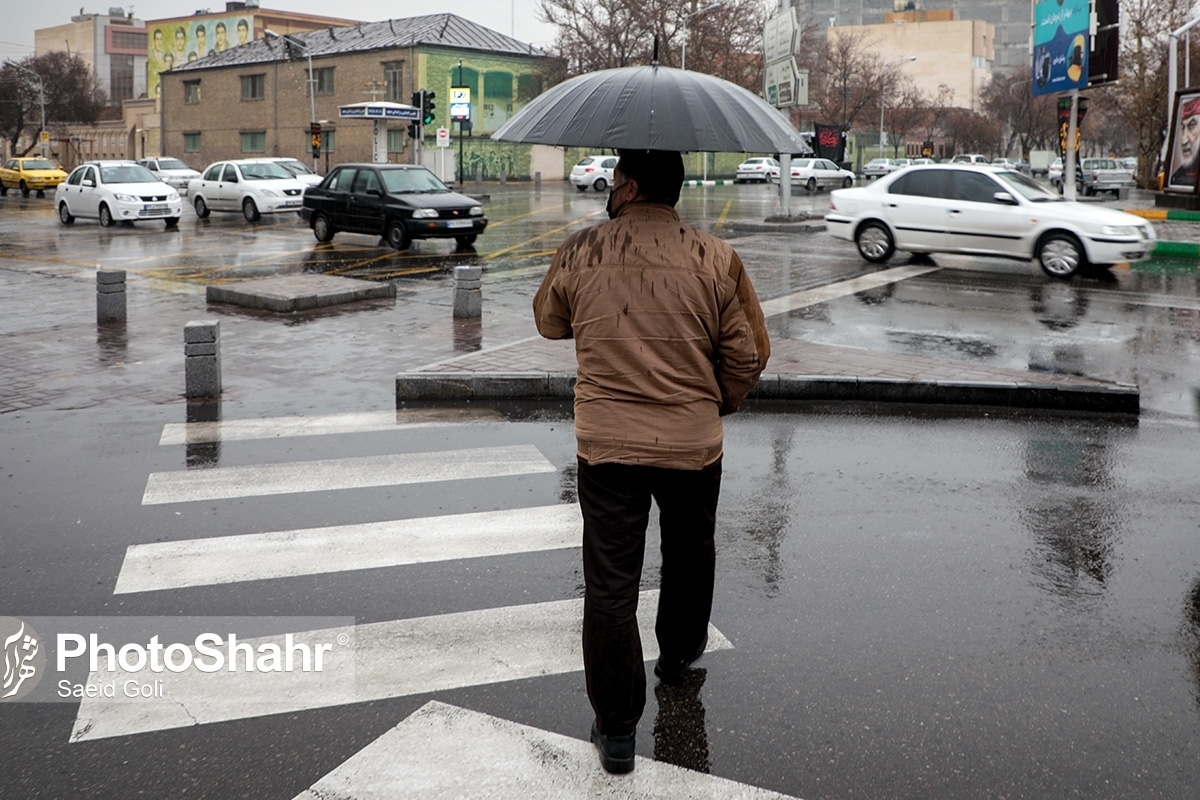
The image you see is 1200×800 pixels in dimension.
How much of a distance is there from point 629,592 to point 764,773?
0.67m

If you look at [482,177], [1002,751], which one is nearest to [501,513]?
[1002,751]

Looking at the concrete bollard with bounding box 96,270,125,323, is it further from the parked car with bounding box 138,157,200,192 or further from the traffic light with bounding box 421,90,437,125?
the parked car with bounding box 138,157,200,192

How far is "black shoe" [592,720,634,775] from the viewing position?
344 centimetres

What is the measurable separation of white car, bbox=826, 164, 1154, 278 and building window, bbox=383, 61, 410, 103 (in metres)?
49.0

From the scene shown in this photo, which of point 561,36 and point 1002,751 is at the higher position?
point 561,36

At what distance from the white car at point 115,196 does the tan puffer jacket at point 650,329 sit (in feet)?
88.9

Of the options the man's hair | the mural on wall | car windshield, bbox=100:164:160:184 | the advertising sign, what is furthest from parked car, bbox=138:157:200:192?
the mural on wall

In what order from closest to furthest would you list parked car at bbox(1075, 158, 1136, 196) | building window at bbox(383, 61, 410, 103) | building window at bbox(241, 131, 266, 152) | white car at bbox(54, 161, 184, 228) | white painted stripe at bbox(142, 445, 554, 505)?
white painted stripe at bbox(142, 445, 554, 505)
white car at bbox(54, 161, 184, 228)
parked car at bbox(1075, 158, 1136, 196)
building window at bbox(383, 61, 410, 103)
building window at bbox(241, 131, 266, 152)

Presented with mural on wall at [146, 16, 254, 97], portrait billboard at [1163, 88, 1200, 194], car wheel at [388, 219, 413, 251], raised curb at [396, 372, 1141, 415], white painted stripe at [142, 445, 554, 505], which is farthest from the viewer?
mural on wall at [146, 16, 254, 97]

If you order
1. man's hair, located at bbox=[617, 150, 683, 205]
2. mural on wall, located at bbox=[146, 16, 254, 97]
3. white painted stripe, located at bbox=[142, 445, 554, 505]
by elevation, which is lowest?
white painted stripe, located at bbox=[142, 445, 554, 505]

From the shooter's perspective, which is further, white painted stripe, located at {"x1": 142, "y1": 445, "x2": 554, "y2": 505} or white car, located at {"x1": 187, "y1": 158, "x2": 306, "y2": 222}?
white car, located at {"x1": 187, "y1": 158, "x2": 306, "y2": 222}

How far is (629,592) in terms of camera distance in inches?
136

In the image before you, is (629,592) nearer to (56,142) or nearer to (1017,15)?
(56,142)
